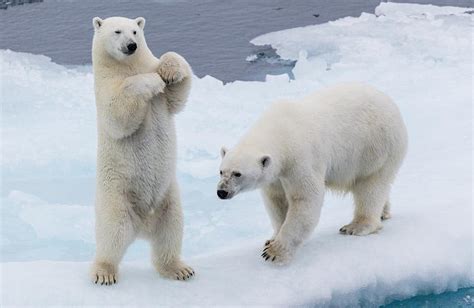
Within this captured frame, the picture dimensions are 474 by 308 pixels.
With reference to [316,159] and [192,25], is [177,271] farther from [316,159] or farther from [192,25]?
[192,25]

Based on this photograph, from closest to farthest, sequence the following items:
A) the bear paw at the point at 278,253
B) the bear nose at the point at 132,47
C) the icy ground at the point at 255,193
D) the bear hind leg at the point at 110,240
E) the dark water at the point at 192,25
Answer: the bear nose at the point at 132,47
the bear hind leg at the point at 110,240
the icy ground at the point at 255,193
the bear paw at the point at 278,253
the dark water at the point at 192,25

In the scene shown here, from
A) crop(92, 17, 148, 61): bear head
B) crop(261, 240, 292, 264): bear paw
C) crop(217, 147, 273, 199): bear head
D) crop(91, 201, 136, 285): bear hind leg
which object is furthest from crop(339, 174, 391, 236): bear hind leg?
crop(92, 17, 148, 61): bear head

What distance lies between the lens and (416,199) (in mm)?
5754

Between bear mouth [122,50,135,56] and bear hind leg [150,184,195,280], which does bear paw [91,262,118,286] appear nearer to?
bear hind leg [150,184,195,280]

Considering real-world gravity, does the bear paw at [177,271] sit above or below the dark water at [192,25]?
above

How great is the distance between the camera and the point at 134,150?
432 centimetres

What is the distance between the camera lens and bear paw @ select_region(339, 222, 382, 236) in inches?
194

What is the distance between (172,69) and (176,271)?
1082 mm

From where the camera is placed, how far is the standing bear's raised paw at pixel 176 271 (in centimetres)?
445

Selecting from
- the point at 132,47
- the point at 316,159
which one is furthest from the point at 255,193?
the point at 132,47

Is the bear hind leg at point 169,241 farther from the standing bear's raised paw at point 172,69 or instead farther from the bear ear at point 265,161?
the standing bear's raised paw at point 172,69

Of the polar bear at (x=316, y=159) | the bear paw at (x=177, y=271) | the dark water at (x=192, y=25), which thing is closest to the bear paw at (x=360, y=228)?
the polar bear at (x=316, y=159)

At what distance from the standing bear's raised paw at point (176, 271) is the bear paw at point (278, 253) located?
1.45 feet

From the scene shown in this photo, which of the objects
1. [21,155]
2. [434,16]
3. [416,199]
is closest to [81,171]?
[21,155]
